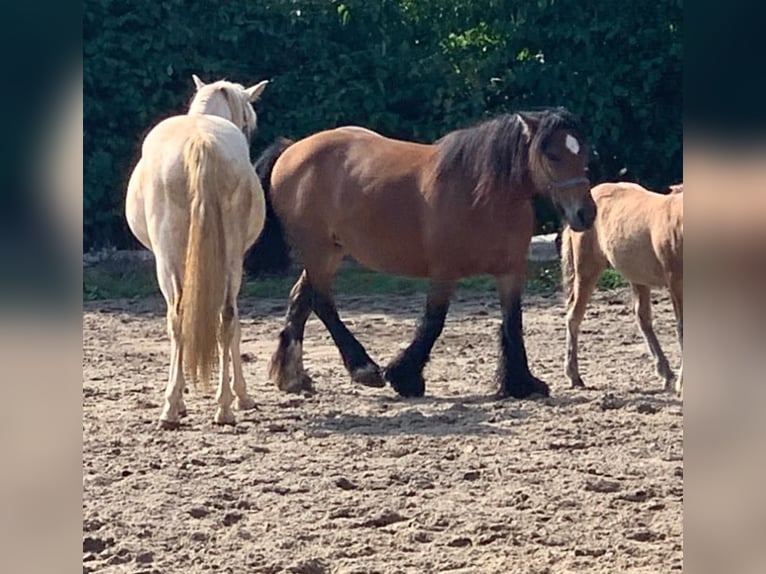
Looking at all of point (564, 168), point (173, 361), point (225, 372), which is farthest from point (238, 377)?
point (564, 168)

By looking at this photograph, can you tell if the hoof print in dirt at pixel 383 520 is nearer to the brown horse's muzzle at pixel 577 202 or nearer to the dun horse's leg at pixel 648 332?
the brown horse's muzzle at pixel 577 202

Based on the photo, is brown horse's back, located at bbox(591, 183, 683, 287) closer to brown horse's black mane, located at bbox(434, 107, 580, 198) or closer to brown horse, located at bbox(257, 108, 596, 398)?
brown horse, located at bbox(257, 108, 596, 398)

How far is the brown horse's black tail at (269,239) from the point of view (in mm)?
6074

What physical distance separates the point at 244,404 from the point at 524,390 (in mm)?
1200

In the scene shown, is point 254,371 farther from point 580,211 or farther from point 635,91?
point 635,91

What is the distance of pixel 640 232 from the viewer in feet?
18.2

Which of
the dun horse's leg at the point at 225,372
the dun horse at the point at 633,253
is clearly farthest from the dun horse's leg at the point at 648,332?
the dun horse's leg at the point at 225,372

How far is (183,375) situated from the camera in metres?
4.89

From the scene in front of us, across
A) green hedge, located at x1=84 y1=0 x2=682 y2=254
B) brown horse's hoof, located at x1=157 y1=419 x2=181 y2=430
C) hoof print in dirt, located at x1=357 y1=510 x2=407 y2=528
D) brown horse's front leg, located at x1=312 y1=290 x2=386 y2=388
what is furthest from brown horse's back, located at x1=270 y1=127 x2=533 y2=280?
green hedge, located at x1=84 y1=0 x2=682 y2=254

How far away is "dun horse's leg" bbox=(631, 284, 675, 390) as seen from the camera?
5.54 meters

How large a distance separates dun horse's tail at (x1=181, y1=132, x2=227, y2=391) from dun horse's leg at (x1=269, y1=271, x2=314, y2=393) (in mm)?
866

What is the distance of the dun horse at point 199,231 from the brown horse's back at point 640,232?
64.5 inches
